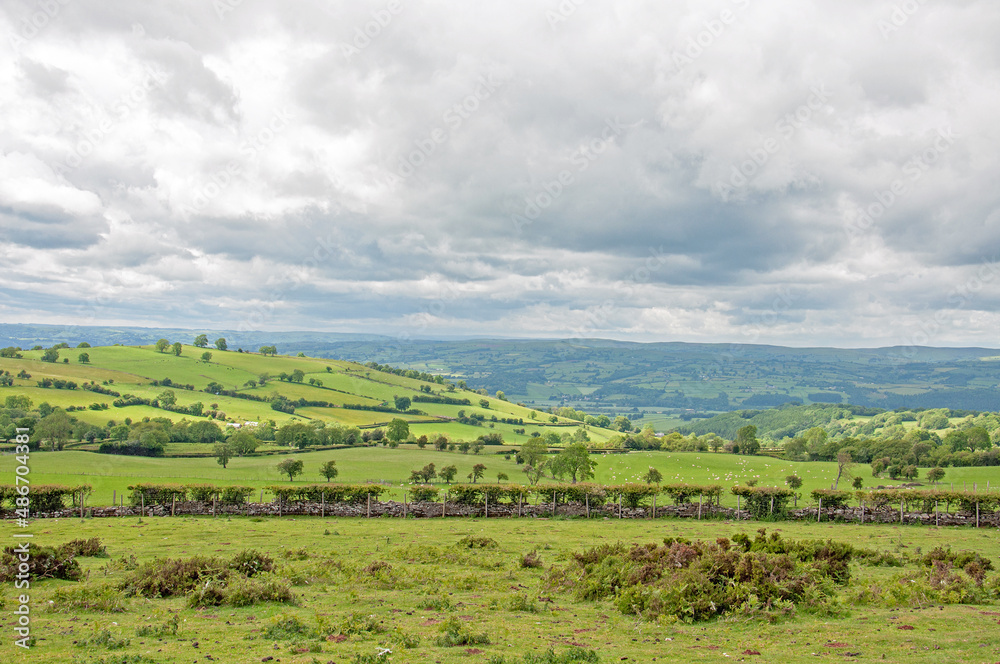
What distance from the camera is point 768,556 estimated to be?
21.6 m

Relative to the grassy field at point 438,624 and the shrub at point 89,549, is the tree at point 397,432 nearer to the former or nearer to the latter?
the grassy field at point 438,624

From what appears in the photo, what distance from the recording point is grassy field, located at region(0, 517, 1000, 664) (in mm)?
14859

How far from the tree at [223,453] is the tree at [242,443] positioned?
2.57ft

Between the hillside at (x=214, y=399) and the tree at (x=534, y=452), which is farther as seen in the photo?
the hillside at (x=214, y=399)

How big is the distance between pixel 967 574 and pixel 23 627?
3289 cm

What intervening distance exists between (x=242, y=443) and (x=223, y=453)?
695 centimetres

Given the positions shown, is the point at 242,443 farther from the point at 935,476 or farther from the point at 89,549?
the point at 935,476

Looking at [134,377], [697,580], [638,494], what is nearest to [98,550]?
[697,580]

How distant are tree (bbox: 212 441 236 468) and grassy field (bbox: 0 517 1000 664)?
2716 inches

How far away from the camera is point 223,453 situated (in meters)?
99.0

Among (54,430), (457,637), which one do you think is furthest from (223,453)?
(457,637)

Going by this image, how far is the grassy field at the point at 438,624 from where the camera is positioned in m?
14.9

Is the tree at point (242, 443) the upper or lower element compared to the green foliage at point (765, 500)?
lower

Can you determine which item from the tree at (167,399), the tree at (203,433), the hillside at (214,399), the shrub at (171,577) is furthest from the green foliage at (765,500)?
the tree at (167,399)
